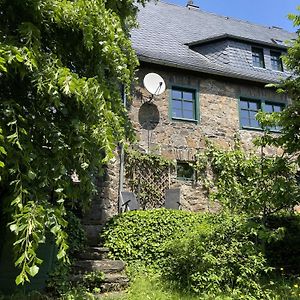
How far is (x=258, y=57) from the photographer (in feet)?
43.0

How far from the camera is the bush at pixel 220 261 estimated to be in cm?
546

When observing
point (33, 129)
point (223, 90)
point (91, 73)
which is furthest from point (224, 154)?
point (33, 129)

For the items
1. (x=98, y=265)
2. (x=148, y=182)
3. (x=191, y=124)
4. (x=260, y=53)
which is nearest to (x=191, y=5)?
(x=260, y=53)

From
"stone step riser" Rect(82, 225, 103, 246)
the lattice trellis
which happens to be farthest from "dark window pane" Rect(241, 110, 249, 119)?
"stone step riser" Rect(82, 225, 103, 246)

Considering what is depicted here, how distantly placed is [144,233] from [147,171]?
7.99 feet

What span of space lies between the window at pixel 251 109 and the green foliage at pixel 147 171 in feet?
10.4

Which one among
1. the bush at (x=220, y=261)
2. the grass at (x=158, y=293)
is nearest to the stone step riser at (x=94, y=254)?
the grass at (x=158, y=293)

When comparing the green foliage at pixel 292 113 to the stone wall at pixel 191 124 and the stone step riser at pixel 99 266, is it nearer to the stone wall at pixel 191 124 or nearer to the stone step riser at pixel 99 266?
the stone step riser at pixel 99 266

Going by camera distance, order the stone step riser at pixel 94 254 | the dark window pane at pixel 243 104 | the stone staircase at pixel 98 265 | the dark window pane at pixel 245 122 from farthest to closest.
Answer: the dark window pane at pixel 243 104, the dark window pane at pixel 245 122, the stone step riser at pixel 94 254, the stone staircase at pixel 98 265

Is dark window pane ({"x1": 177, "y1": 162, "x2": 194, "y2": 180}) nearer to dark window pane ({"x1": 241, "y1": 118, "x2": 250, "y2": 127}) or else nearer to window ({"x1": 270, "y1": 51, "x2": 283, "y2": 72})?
dark window pane ({"x1": 241, "y1": 118, "x2": 250, "y2": 127})

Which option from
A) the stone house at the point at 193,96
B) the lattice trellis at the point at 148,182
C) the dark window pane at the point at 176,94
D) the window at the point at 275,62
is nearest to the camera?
the lattice trellis at the point at 148,182

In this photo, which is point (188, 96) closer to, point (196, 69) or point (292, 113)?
point (196, 69)

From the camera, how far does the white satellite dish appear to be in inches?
396

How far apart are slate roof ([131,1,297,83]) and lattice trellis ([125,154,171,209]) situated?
3.08 metres
